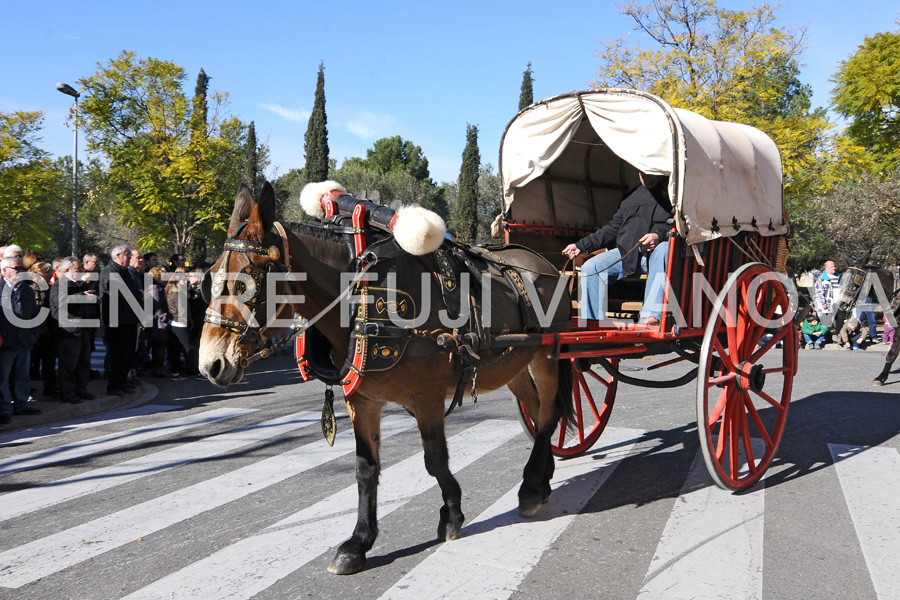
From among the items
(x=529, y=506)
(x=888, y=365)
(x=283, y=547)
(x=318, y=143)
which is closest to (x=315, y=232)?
(x=283, y=547)

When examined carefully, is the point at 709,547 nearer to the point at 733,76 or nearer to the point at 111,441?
the point at 111,441

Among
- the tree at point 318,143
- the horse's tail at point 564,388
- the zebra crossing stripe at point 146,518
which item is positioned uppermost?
the tree at point 318,143

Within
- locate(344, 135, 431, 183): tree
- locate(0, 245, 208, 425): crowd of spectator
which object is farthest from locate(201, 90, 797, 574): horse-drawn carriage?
locate(344, 135, 431, 183): tree

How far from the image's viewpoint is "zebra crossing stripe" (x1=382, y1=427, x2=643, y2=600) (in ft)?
11.1

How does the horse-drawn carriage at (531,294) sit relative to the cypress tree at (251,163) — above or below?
below

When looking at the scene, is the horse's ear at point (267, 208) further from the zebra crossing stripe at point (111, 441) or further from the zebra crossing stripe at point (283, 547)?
the zebra crossing stripe at point (111, 441)

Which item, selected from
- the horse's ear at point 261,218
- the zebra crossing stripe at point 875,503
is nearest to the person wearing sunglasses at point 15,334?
the horse's ear at point 261,218

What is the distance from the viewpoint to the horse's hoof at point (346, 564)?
11.6 ft

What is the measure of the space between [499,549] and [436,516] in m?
0.64

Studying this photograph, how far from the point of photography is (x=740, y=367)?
4973 millimetres

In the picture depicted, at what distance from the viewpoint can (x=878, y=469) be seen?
17.4 feet

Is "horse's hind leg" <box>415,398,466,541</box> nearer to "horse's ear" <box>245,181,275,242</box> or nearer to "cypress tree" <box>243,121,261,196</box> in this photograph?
"horse's ear" <box>245,181,275,242</box>

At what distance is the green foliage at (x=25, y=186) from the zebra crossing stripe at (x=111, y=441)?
1834cm

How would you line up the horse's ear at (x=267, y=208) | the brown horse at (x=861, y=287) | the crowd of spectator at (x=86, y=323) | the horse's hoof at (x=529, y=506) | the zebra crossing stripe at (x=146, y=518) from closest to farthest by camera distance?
1. the horse's ear at (x=267, y=208)
2. the zebra crossing stripe at (x=146, y=518)
3. the horse's hoof at (x=529, y=506)
4. the crowd of spectator at (x=86, y=323)
5. the brown horse at (x=861, y=287)
